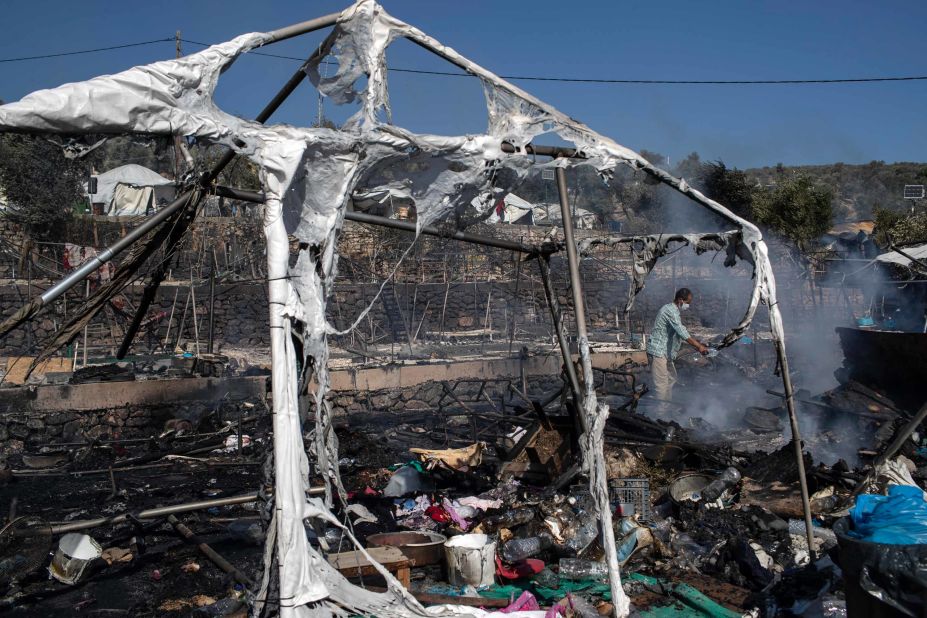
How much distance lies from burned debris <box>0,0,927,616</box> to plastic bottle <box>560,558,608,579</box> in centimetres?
2

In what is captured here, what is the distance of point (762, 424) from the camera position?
10664mm

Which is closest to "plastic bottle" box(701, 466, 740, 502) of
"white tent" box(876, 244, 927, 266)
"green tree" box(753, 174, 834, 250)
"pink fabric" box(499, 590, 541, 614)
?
"pink fabric" box(499, 590, 541, 614)

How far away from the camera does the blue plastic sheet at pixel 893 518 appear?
3.41 metres

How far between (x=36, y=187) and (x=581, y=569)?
22.5m

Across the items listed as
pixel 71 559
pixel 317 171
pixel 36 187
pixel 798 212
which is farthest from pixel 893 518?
pixel 798 212

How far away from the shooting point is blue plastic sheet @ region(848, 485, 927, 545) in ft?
11.2

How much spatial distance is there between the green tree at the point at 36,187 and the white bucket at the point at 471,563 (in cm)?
2073

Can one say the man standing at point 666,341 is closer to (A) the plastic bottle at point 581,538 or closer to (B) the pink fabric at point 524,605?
(A) the plastic bottle at point 581,538

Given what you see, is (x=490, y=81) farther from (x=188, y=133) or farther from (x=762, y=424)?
(x=762, y=424)

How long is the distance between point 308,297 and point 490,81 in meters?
1.99

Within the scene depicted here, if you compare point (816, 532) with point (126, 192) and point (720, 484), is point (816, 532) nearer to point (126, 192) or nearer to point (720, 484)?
point (720, 484)

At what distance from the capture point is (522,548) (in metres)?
5.70

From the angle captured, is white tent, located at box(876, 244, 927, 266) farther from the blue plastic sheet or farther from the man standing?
the blue plastic sheet

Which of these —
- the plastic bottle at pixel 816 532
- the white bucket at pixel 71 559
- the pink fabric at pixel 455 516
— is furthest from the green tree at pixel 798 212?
the white bucket at pixel 71 559
